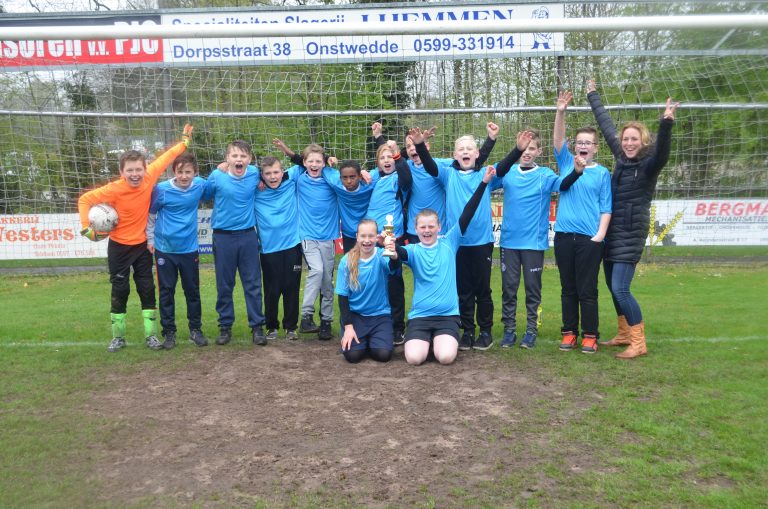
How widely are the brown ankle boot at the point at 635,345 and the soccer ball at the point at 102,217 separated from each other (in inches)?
201

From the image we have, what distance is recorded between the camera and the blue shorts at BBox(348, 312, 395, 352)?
19.5 feet

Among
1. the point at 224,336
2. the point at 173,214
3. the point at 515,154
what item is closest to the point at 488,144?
the point at 515,154

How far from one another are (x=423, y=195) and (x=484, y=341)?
1.63 m

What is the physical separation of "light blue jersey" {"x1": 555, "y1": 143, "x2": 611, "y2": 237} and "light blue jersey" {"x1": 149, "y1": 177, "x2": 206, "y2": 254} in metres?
3.80

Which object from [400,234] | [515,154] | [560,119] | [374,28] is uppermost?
[374,28]

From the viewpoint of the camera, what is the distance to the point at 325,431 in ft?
14.1

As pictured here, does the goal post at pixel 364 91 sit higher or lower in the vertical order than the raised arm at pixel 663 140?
higher

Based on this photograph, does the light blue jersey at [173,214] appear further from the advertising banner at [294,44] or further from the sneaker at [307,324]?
the advertising banner at [294,44]

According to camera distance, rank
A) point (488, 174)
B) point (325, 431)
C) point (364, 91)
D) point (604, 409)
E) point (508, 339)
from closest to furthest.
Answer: point (325, 431) → point (604, 409) → point (488, 174) → point (508, 339) → point (364, 91)

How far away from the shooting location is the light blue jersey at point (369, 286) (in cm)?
604

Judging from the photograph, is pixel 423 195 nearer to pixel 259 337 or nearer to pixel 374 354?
pixel 374 354

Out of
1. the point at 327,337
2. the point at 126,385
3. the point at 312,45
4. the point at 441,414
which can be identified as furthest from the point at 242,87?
the point at 441,414

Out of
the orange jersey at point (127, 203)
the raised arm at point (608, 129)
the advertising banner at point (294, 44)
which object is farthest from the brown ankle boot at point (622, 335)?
the advertising banner at point (294, 44)

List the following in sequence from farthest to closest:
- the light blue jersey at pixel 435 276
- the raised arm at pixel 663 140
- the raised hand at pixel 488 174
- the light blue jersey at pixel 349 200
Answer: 1. the light blue jersey at pixel 349 200
2. the light blue jersey at pixel 435 276
3. the raised hand at pixel 488 174
4. the raised arm at pixel 663 140
